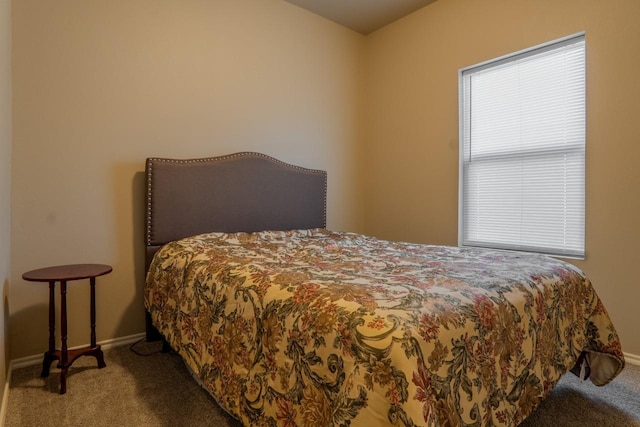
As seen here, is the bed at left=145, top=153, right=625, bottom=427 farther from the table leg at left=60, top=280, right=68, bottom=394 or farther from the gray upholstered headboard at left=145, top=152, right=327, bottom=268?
the table leg at left=60, top=280, right=68, bottom=394

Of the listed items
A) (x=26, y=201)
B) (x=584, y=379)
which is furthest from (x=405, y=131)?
(x=26, y=201)

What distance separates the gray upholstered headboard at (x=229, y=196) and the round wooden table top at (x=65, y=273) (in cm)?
38

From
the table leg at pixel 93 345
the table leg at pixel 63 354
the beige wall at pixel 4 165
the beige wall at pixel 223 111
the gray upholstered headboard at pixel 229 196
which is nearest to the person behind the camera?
the beige wall at pixel 4 165

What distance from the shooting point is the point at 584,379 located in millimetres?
1834

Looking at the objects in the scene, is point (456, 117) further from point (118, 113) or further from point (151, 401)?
point (151, 401)

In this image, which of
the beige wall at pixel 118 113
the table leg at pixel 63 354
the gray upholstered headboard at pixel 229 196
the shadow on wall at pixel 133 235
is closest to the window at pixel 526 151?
the gray upholstered headboard at pixel 229 196

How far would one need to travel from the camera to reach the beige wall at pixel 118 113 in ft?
7.12

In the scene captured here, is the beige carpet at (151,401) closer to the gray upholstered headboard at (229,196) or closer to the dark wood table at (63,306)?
the dark wood table at (63,306)

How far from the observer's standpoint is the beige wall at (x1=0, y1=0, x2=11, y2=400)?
174 centimetres

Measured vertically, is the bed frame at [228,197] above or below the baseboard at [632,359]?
above

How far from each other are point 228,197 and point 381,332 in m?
2.07

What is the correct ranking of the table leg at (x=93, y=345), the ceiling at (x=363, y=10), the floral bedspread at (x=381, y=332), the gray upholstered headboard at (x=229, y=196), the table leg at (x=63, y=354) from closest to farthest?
the floral bedspread at (x=381, y=332) → the table leg at (x=63, y=354) → the table leg at (x=93, y=345) → the gray upholstered headboard at (x=229, y=196) → the ceiling at (x=363, y=10)

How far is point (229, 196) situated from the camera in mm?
2758

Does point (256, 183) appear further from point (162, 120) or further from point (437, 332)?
point (437, 332)
